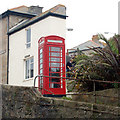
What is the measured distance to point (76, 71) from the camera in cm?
1141

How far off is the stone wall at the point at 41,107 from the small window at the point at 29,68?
17.7 ft

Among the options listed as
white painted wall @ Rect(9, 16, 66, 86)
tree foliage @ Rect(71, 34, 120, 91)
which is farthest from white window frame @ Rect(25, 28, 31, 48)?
tree foliage @ Rect(71, 34, 120, 91)

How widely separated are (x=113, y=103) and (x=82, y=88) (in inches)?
72.3

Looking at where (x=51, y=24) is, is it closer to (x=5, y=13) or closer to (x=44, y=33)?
(x=44, y=33)

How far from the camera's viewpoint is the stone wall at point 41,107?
9.19 metres

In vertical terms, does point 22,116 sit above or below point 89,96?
below

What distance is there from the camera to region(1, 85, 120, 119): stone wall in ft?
30.1

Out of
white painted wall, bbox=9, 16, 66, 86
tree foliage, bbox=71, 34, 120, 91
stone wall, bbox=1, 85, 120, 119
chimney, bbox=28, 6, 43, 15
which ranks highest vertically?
chimney, bbox=28, 6, 43, 15

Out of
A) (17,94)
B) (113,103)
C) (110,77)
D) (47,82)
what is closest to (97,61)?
(110,77)

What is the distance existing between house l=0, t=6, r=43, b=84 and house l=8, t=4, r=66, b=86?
0.34m

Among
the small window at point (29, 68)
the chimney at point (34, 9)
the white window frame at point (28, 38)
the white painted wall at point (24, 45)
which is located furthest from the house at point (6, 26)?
the small window at point (29, 68)

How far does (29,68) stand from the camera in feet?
61.5

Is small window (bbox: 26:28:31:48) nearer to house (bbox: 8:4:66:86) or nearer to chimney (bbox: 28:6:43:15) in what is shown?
house (bbox: 8:4:66:86)

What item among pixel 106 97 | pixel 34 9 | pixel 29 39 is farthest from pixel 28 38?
pixel 106 97
